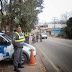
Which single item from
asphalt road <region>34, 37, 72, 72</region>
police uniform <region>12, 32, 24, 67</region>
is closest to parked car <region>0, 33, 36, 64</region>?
police uniform <region>12, 32, 24, 67</region>

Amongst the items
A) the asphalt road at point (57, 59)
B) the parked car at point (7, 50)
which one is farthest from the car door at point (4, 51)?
the asphalt road at point (57, 59)

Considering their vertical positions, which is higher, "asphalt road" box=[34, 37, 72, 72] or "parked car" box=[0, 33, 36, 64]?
"parked car" box=[0, 33, 36, 64]

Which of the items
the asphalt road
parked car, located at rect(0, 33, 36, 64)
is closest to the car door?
parked car, located at rect(0, 33, 36, 64)

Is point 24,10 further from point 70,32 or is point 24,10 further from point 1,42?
point 70,32

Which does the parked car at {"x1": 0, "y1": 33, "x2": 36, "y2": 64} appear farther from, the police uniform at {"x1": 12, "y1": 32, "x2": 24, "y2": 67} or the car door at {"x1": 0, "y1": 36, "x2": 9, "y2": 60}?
the police uniform at {"x1": 12, "y1": 32, "x2": 24, "y2": 67}

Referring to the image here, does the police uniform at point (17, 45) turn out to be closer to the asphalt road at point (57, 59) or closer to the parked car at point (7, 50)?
the parked car at point (7, 50)

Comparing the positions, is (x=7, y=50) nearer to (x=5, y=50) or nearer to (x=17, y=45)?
(x=5, y=50)

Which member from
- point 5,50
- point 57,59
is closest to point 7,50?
point 5,50

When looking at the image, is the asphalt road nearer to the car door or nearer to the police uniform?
the police uniform

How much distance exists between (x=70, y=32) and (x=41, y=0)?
80.1 ft

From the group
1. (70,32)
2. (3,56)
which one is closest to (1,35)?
(3,56)

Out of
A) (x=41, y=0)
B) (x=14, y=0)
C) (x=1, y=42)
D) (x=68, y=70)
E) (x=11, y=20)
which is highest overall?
(x=41, y=0)

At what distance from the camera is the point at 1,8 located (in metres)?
12.3

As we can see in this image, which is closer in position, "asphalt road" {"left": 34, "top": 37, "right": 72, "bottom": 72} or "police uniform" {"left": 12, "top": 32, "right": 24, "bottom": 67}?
"police uniform" {"left": 12, "top": 32, "right": 24, "bottom": 67}
